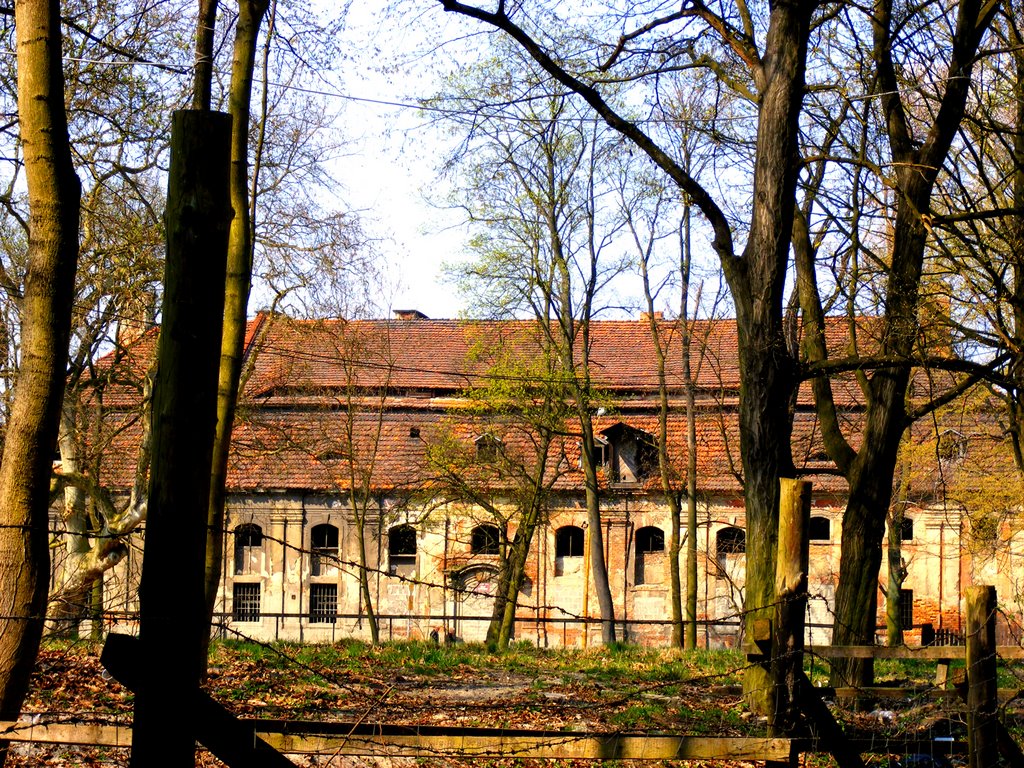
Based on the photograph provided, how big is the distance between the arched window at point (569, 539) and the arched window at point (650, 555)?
6.59ft

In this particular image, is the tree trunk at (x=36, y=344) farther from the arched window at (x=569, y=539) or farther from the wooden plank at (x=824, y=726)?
the arched window at (x=569, y=539)

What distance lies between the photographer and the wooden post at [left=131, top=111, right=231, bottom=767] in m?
3.99

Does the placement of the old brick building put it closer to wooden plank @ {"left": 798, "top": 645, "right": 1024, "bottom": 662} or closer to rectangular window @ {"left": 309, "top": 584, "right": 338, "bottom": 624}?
rectangular window @ {"left": 309, "top": 584, "right": 338, "bottom": 624}

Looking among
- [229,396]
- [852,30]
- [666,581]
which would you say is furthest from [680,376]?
[229,396]

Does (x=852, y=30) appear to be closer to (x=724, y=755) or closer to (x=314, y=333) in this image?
(x=724, y=755)

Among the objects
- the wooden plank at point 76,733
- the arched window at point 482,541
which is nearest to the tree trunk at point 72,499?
the arched window at point 482,541

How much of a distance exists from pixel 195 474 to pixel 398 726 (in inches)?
64.9

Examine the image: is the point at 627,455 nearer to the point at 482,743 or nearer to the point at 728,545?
the point at 728,545

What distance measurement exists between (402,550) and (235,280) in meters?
27.7

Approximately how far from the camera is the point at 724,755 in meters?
5.04

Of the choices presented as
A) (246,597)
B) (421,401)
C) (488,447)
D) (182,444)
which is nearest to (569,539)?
(421,401)

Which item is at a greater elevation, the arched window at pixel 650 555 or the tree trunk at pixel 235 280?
the tree trunk at pixel 235 280

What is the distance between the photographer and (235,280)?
11156 millimetres

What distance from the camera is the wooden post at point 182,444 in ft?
13.1
